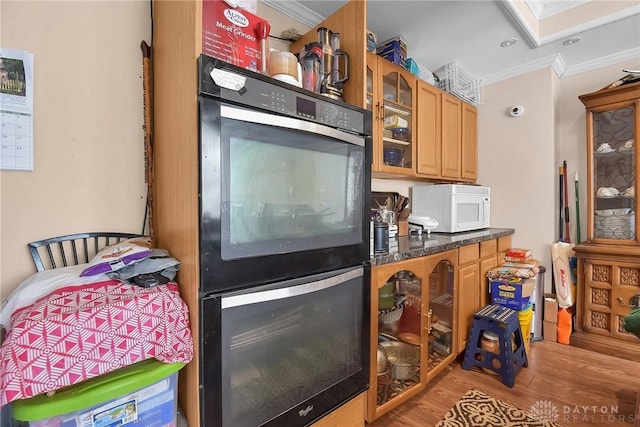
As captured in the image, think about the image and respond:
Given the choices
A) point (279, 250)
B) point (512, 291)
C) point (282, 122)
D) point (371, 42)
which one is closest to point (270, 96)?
point (282, 122)

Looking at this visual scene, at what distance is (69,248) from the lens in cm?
108

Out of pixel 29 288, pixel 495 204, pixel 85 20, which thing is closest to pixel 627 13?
pixel 495 204

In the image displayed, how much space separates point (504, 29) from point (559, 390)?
92.2 inches

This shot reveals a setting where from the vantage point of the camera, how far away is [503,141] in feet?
8.96

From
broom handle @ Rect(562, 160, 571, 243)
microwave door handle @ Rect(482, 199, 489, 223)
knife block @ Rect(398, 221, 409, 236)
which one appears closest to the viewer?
knife block @ Rect(398, 221, 409, 236)

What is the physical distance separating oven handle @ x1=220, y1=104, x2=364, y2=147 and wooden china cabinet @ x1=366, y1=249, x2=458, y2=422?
613 mm

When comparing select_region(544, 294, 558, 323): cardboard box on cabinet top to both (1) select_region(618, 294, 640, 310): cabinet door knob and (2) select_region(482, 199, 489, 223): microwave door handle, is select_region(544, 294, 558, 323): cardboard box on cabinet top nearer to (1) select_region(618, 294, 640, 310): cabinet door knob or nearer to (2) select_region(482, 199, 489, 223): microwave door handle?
(1) select_region(618, 294, 640, 310): cabinet door knob

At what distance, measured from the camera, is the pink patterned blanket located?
0.62 metres

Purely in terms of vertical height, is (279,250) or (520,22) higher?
(520,22)

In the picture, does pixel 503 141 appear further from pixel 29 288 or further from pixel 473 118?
A: pixel 29 288

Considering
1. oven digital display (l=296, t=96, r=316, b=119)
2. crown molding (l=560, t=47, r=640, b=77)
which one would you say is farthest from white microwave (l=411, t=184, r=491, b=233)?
oven digital display (l=296, t=96, r=316, b=119)

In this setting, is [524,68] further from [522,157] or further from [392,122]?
[392,122]

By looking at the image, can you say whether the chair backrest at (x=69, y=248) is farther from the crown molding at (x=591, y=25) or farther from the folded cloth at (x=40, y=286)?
the crown molding at (x=591, y=25)

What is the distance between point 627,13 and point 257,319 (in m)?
2.85
